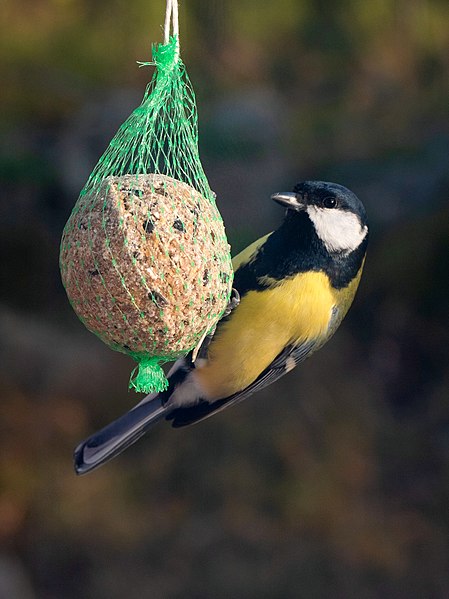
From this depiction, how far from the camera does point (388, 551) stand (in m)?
4.95

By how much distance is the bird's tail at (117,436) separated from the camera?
2.62 meters

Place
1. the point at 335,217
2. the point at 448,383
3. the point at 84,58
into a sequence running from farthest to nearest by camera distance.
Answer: the point at 448,383 < the point at 84,58 < the point at 335,217

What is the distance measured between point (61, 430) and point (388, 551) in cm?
189

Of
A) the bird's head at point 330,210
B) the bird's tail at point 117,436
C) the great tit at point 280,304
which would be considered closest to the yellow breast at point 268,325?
the great tit at point 280,304

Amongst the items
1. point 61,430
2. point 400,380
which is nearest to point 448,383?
point 400,380

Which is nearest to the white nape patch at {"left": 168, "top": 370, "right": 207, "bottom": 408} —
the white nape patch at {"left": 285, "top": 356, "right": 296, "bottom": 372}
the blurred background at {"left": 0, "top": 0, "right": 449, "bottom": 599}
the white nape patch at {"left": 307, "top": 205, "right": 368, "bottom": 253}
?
the white nape patch at {"left": 285, "top": 356, "right": 296, "bottom": 372}

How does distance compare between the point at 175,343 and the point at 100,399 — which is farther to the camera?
the point at 100,399

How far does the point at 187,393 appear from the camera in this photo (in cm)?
262

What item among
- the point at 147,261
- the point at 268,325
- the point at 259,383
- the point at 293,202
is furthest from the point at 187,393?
the point at 147,261

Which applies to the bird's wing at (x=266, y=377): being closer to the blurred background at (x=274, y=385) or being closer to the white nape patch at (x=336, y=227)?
the white nape patch at (x=336, y=227)

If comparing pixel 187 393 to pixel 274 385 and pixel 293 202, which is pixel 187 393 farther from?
pixel 274 385

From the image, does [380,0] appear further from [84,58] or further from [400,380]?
[400,380]

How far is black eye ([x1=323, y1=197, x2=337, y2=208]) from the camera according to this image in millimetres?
2383

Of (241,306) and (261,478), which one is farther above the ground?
(241,306)
